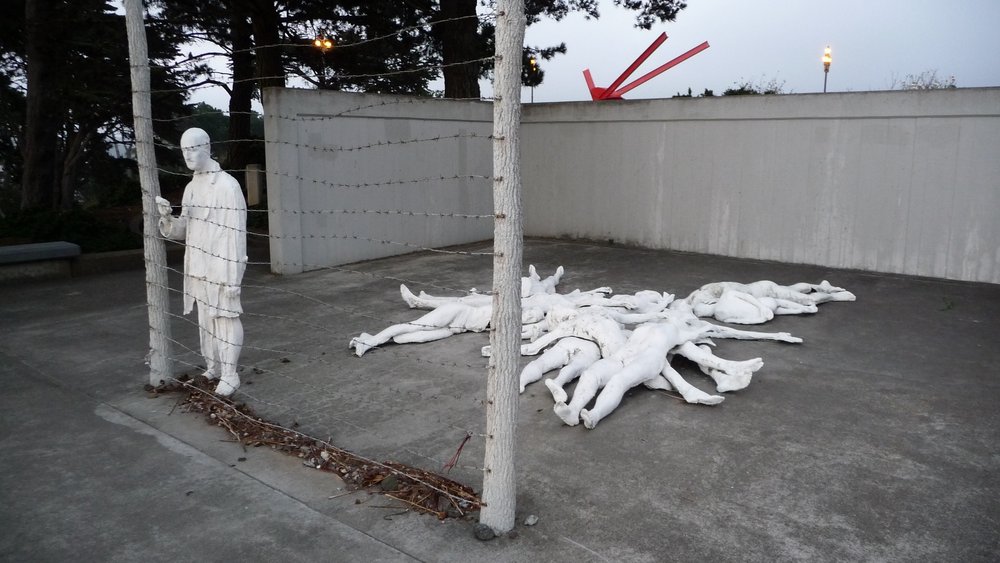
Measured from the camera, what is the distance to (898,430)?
452cm

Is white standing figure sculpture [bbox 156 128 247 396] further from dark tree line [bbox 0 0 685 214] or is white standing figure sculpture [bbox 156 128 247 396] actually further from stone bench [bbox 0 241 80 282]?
dark tree line [bbox 0 0 685 214]

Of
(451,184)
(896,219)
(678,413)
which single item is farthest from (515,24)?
(451,184)

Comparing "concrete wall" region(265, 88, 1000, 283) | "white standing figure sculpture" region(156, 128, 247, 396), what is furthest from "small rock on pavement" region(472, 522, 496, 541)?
"concrete wall" region(265, 88, 1000, 283)

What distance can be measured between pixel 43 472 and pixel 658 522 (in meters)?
3.23

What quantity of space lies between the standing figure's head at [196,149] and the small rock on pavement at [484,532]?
10.2 feet

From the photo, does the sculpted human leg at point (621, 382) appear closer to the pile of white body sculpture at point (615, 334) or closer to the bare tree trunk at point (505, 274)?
the pile of white body sculpture at point (615, 334)

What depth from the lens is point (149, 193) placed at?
5.34 meters

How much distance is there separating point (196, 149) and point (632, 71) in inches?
359

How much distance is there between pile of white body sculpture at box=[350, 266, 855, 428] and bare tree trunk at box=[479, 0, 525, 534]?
1.10 meters

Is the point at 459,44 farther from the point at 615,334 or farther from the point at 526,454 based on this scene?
the point at 526,454

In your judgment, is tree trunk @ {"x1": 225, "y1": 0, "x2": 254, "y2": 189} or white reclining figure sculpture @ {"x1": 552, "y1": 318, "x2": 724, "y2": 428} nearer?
white reclining figure sculpture @ {"x1": 552, "y1": 318, "x2": 724, "y2": 428}

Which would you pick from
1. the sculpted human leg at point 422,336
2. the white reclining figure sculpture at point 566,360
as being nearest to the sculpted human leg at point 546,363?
the white reclining figure sculpture at point 566,360

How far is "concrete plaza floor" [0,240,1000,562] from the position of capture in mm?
3277

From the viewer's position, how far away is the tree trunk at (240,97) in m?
14.1
